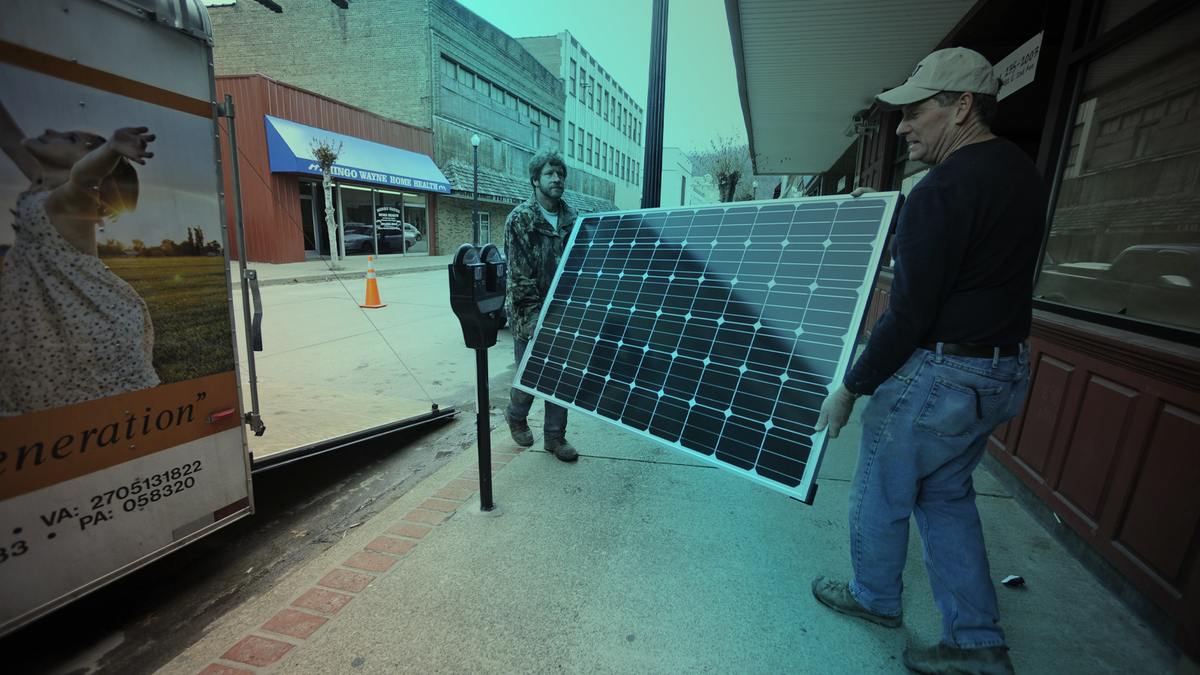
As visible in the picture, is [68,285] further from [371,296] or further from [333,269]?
[333,269]

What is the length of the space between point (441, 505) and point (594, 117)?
46460 millimetres

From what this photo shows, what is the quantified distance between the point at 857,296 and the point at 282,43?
3043 cm

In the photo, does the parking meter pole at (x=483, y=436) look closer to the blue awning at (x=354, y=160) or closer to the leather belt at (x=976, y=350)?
the leather belt at (x=976, y=350)

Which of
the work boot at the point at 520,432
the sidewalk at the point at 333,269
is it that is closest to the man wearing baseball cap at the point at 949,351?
the work boot at the point at 520,432

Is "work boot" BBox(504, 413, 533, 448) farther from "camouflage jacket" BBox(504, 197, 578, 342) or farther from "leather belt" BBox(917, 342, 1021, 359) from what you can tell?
"leather belt" BBox(917, 342, 1021, 359)

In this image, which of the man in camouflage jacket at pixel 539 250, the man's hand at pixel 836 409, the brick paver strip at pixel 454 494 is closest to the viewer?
the man's hand at pixel 836 409

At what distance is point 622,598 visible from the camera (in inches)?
84.8

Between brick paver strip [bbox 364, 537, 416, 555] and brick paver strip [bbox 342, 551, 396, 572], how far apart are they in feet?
0.16

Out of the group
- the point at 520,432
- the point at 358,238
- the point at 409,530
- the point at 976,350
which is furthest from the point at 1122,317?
the point at 358,238

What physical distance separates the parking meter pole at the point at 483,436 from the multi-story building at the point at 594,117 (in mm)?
32469

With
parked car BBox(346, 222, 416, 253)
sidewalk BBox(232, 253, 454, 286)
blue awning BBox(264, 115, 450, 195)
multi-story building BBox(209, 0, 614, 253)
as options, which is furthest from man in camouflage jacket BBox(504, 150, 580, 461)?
multi-story building BBox(209, 0, 614, 253)

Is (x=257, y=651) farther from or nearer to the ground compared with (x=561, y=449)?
nearer to the ground

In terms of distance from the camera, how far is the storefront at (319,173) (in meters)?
16.1

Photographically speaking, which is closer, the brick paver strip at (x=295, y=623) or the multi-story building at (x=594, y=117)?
the brick paver strip at (x=295, y=623)
